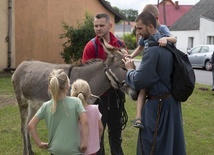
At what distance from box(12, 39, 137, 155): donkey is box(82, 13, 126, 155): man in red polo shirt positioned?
115 mm

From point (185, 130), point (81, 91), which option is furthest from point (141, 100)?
point (185, 130)

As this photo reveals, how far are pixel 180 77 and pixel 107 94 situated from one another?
162 centimetres

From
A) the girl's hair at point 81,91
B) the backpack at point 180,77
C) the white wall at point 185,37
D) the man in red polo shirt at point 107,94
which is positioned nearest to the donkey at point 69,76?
the man in red polo shirt at point 107,94

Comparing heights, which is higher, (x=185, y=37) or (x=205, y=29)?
(x=205, y=29)

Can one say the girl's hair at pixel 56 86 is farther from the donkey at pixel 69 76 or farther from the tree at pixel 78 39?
the tree at pixel 78 39

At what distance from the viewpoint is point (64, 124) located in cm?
349

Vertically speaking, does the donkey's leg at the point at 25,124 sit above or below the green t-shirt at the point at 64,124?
below

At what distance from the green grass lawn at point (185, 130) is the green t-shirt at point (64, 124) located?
2752mm

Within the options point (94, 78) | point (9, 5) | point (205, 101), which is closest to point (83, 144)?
point (94, 78)

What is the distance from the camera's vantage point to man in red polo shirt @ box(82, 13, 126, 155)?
4809 millimetres

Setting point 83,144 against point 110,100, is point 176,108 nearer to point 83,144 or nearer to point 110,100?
point 83,144

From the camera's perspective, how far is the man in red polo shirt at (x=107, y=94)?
15.8 feet

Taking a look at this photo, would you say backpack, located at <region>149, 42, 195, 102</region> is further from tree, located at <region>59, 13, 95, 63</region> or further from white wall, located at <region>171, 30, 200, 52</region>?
white wall, located at <region>171, 30, 200, 52</region>

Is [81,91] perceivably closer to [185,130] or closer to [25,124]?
[25,124]
